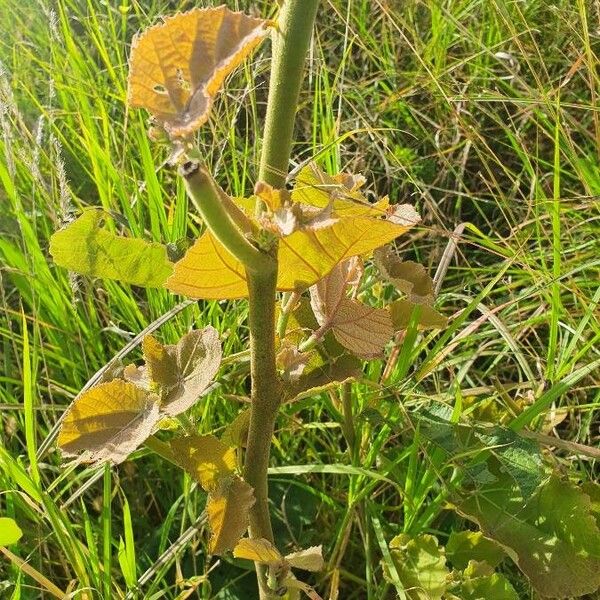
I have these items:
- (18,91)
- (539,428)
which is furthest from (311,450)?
(18,91)

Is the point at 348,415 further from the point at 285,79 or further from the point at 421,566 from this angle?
the point at 285,79

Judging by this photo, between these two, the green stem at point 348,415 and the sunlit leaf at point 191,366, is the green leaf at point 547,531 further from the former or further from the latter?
the sunlit leaf at point 191,366

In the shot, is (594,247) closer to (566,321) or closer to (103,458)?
(566,321)

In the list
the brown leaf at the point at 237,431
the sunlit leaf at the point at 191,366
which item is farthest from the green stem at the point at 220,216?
the brown leaf at the point at 237,431

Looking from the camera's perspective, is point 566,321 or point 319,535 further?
point 566,321

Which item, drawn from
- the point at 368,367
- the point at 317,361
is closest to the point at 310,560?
the point at 317,361

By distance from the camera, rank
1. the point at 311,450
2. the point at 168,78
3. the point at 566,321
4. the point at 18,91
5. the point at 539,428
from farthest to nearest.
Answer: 1. the point at 18,91
2. the point at 566,321
3. the point at 311,450
4. the point at 539,428
5. the point at 168,78

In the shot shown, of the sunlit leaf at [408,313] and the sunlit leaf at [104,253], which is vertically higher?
the sunlit leaf at [104,253]
